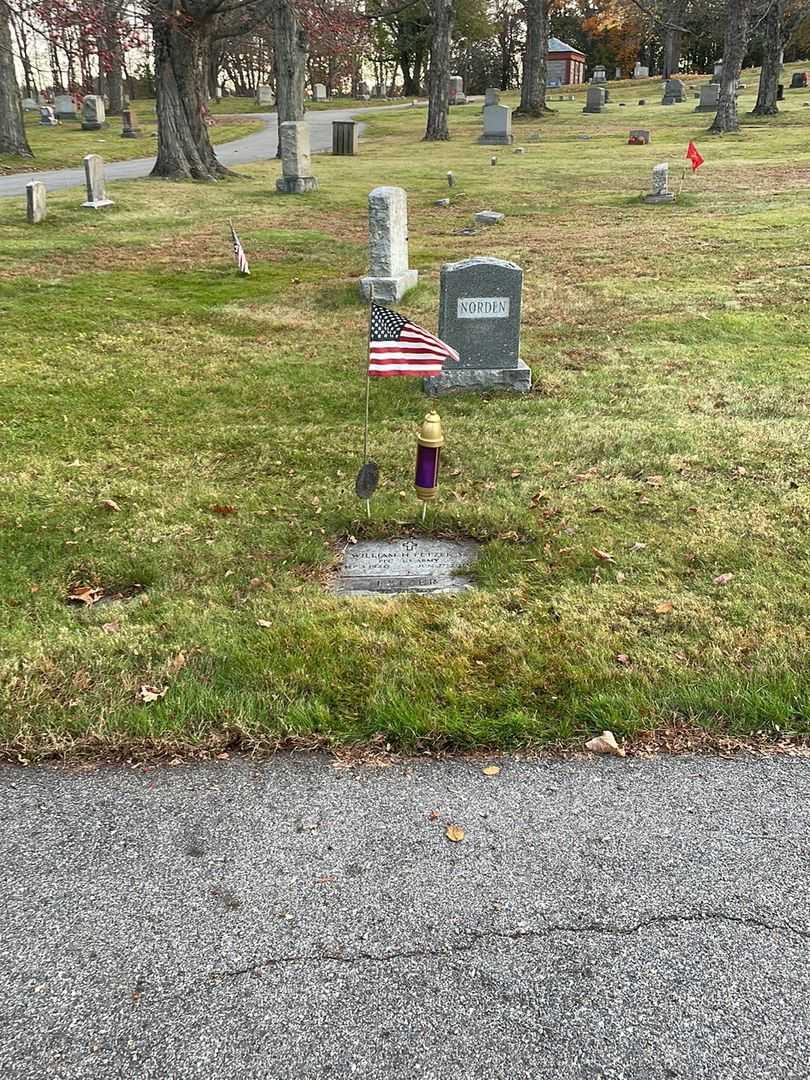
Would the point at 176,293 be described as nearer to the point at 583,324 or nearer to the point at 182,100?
the point at 583,324

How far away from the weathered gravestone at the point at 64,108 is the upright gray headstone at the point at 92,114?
6.80 meters

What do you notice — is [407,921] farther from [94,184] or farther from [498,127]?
[498,127]

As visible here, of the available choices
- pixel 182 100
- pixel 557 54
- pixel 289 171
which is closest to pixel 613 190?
pixel 289 171

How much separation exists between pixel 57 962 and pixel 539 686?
2184 mm

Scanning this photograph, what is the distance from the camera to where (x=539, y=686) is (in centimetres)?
378

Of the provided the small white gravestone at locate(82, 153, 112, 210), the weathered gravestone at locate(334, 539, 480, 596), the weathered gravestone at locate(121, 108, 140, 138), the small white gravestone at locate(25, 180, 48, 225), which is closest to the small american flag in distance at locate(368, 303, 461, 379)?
the weathered gravestone at locate(334, 539, 480, 596)

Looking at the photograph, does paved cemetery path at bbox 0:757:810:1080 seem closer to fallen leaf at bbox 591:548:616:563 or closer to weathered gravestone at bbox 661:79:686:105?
fallen leaf at bbox 591:548:616:563

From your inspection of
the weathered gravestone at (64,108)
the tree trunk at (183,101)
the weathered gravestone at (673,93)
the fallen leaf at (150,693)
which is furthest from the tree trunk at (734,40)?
the weathered gravestone at (64,108)

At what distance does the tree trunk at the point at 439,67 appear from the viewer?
109ft

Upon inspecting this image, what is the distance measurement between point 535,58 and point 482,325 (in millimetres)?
39326

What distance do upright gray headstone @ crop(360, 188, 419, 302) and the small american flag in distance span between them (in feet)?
19.5

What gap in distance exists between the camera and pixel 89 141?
34.7 metres

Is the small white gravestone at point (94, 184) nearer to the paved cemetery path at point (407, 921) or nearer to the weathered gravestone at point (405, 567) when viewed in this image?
the weathered gravestone at point (405, 567)

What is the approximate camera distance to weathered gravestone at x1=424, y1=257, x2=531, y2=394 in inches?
303
